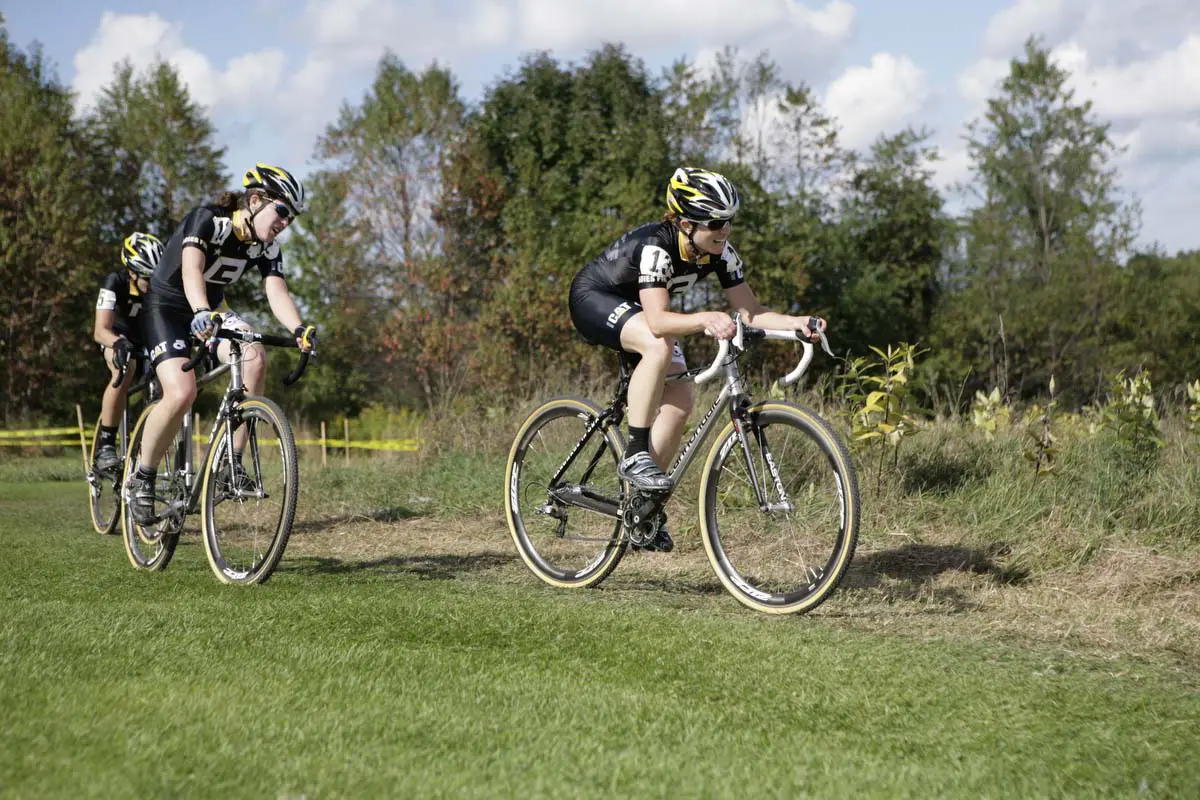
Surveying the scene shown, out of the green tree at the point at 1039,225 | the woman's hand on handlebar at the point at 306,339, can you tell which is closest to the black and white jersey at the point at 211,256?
the woman's hand on handlebar at the point at 306,339

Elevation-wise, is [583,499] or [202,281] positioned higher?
[202,281]

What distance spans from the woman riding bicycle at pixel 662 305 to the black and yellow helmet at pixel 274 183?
1669mm

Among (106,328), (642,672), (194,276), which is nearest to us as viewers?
(642,672)

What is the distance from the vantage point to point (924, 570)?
5.98 meters

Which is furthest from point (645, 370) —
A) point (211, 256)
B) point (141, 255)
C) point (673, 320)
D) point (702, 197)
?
point (141, 255)

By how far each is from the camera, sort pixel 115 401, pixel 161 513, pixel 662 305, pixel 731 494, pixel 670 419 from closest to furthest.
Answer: pixel 662 305, pixel 670 419, pixel 731 494, pixel 161 513, pixel 115 401

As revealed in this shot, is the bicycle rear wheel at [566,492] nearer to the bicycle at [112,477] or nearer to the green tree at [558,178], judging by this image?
the bicycle at [112,477]

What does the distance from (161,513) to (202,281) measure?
1.29 meters

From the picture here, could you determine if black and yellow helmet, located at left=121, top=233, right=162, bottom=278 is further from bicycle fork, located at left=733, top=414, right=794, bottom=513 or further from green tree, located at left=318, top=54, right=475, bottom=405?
green tree, located at left=318, top=54, right=475, bottom=405

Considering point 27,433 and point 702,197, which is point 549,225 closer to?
point 27,433

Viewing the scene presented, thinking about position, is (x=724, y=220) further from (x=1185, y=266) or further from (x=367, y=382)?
(x=1185, y=266)

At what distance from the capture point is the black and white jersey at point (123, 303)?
8.75 m

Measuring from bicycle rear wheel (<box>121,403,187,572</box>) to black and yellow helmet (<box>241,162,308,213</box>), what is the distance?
1533mm

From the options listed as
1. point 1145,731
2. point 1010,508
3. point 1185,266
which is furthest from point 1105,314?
point 1145,731
